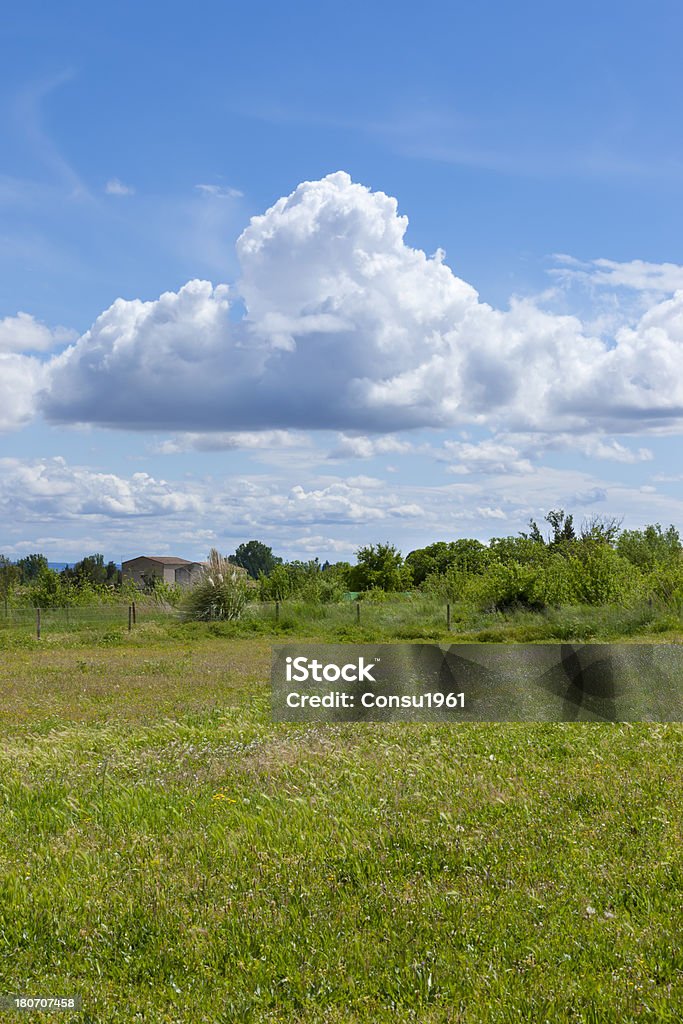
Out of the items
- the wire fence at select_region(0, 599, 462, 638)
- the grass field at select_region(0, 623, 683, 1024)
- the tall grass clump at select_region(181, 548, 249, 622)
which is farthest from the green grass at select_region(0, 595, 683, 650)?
the grass field at select_region(0, 623, 683, 1024)

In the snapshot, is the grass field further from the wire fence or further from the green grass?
the wire fence

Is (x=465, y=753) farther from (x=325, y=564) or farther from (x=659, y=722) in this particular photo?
(x=325, y=564)

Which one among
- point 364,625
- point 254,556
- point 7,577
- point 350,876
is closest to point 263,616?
point 364,625

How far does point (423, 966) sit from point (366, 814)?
242 cm

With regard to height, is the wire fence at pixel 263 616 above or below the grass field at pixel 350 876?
above

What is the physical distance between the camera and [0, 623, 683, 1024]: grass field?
15.8ft

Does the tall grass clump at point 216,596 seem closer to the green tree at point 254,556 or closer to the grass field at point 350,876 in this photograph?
the grass field at point 350,876

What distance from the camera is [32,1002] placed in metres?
4.92

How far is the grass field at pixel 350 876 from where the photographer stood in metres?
4.81

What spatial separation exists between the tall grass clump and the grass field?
21.4 meters

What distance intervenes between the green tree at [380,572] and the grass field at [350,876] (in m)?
46.9

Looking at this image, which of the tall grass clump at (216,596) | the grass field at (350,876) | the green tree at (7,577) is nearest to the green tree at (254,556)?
the green tree at (7,577)

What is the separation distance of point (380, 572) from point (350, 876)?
51890 mm

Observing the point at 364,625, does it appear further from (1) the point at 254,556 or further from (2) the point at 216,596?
(1) the point at 254,556
